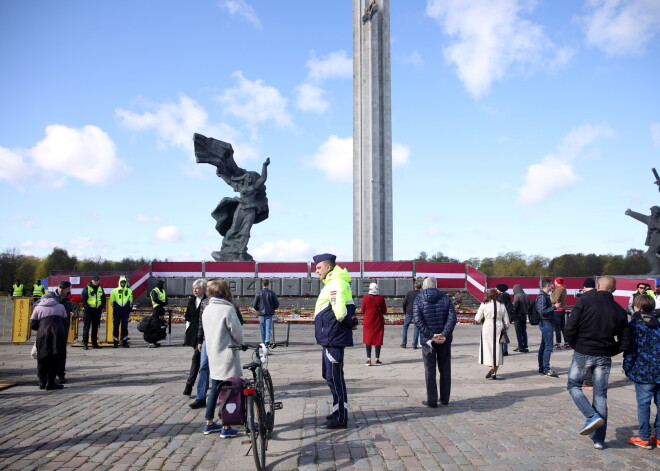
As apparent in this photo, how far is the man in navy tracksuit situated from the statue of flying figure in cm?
2444

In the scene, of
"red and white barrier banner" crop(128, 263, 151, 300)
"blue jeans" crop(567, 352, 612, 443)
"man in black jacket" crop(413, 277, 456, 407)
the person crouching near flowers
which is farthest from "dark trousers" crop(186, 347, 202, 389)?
"red and white barrier banner" crop(128, 263, 151, 300)

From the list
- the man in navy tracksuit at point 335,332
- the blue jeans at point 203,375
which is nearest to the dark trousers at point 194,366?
the blue jeans at point 203,375

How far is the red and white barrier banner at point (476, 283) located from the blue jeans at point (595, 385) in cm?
1967

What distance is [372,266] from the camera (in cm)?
2727

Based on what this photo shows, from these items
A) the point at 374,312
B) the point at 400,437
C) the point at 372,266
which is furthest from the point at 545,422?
the point at 372,266

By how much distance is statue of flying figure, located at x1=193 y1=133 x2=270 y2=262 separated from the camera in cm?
2983

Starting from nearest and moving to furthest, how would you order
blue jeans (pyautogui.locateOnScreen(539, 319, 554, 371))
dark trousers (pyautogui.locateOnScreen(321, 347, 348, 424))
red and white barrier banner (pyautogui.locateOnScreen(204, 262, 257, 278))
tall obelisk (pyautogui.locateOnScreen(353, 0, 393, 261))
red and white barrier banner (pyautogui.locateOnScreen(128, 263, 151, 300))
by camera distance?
dark trousers (pyautogui.locateOnScreen(321, 347, 348, 424)), blue jeans (pyautogui.locateOnScreen(539, 319, 554, 371)), red and white barrier banner (pyautogui.locateOnScreen(128, 263, 151, 300)), red and white barrier banner (pyautogui.locateOnScreen(204, 262, 257, 278)), tall obelisk (pyautogui.locateOnScreen(353, 0, 393, 261))

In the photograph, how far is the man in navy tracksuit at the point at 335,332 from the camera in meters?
5.87

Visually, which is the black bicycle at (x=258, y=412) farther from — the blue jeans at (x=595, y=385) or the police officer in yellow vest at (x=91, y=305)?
the police officer in yellow vest at (x=91, y=305)

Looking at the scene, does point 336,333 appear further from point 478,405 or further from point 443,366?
point 478,405

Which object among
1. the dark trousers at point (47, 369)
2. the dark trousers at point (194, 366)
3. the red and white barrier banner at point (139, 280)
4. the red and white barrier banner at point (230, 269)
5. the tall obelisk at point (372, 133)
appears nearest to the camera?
the dark trousers at point (194, 366)

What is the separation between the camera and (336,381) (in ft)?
19.3

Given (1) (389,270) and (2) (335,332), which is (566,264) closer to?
(1) (389,270)

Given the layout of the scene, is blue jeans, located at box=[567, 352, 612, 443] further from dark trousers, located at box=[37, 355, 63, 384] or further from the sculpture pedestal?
the sculpture pedestal
